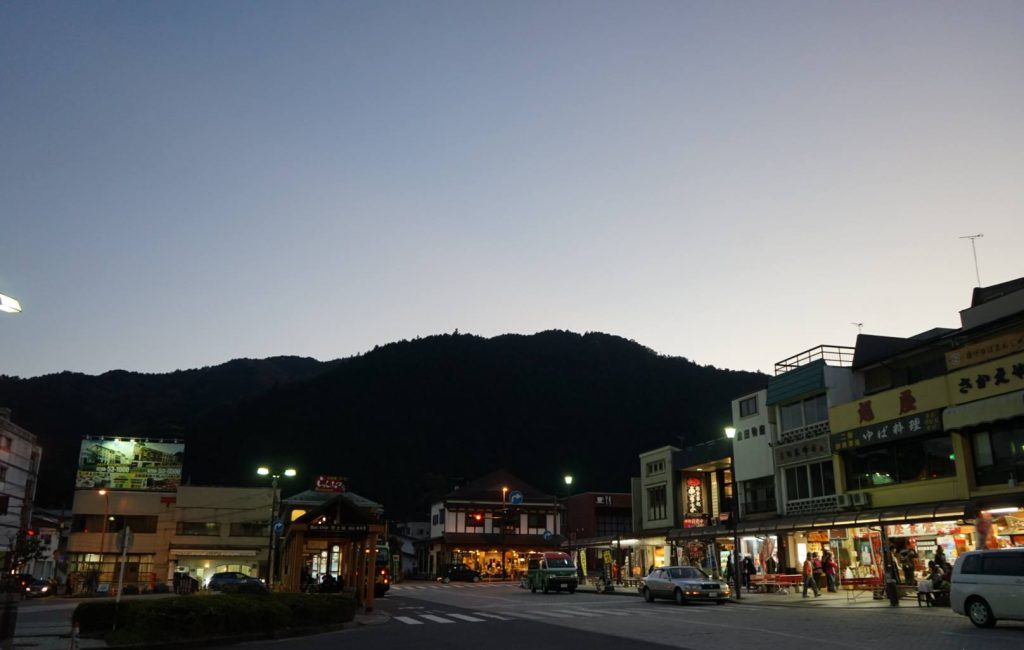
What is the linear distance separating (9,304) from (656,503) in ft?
163

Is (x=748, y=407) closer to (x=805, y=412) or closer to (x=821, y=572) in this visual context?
(x=805, y=412)

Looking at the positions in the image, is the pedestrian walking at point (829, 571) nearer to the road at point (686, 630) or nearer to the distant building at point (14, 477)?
the road at point (686, 630)

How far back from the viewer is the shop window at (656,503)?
54625mm

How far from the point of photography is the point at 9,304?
11289mm

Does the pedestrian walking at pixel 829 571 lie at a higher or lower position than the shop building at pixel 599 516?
lower

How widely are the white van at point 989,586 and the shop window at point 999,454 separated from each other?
10.5m

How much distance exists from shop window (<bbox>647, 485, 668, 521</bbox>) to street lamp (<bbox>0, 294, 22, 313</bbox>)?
157 ft

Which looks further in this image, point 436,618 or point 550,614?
point 550,614

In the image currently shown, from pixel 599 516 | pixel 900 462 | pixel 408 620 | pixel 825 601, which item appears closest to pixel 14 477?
pixel 408 620

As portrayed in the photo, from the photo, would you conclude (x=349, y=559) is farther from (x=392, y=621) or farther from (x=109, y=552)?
(x=109, y=552)

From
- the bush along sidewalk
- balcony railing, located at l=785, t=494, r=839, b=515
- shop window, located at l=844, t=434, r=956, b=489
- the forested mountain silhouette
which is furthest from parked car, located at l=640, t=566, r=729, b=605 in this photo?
the forested mountain silhouette

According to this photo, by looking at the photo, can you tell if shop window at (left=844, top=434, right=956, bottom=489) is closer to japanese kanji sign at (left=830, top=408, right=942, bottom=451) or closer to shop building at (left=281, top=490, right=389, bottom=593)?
japanese kanji sign at (left=830, top=408, right=942, bottom=451)

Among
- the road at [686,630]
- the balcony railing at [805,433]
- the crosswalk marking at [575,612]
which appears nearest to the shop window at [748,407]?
the balcony railing at [805,433]

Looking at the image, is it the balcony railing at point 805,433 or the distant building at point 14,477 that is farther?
the distant building at point 14,477
